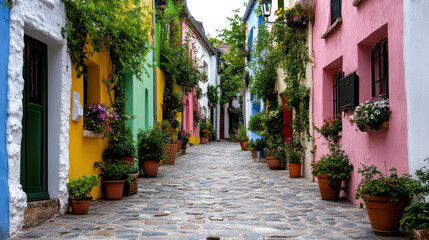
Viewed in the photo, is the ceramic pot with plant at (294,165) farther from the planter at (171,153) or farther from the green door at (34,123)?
the green door at (34,123)

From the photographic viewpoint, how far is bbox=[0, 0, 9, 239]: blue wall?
4293 mm

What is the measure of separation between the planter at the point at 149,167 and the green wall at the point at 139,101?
689 mm

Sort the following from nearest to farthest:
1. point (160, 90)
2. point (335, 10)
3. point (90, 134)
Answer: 1. point (90, 134)
2. point (335, 10)
3. point (160, 90)

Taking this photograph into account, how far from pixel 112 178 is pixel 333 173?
3.70 m

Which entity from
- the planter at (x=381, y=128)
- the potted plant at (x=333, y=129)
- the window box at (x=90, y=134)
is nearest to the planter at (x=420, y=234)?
the planter at (x=381, y=128)

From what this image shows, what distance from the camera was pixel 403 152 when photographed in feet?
16.1

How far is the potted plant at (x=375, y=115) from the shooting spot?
209 inches

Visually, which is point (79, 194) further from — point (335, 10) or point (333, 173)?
point (335, 10)

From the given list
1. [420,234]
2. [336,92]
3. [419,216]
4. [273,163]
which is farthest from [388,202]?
[273,163]

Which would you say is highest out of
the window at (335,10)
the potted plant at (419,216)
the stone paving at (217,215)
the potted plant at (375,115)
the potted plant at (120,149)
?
the window at (335,10)

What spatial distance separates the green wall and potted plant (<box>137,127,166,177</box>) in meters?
0.30

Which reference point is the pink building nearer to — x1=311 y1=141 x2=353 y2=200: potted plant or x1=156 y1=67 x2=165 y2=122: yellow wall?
x1=311 y1=141 x2=353 y2=200: potted plant

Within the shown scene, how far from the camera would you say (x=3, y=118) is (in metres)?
4.38

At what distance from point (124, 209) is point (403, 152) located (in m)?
3.93
